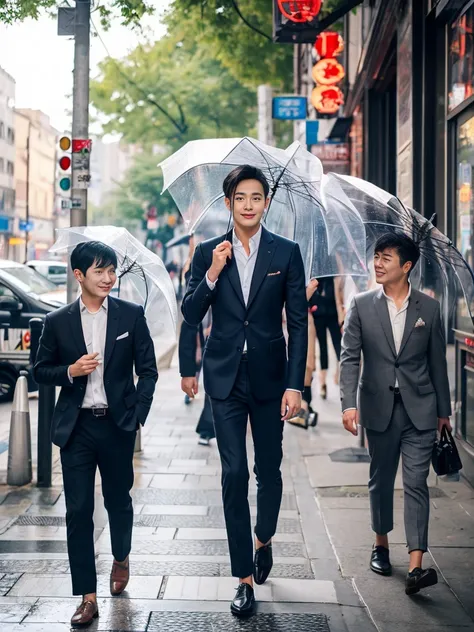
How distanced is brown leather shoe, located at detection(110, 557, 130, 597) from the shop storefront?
3.25 m

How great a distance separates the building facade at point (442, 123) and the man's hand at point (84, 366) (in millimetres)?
2153

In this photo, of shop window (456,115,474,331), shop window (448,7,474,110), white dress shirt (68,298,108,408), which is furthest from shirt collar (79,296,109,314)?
shop window (448,7,474,110)

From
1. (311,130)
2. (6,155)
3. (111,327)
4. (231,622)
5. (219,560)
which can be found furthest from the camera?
(311,130)

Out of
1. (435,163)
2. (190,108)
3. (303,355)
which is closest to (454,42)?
(435,163)

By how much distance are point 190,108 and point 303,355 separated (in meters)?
32.4

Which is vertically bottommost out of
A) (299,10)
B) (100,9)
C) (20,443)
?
(20,443)

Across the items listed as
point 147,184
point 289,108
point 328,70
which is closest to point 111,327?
point 289,108

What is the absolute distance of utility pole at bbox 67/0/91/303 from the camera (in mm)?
8916

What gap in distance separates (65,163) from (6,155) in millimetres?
1421

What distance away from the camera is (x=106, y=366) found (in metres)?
4.77

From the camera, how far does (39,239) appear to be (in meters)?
14.1

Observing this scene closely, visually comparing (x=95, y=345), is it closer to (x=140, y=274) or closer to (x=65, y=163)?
(x=140, y=274)

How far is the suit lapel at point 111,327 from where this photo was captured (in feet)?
15.6

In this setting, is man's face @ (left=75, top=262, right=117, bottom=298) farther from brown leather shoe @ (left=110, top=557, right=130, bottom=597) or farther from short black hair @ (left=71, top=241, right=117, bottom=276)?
brown leather shoe @ (left=110, top=557, right=130, bottom=597)
